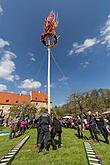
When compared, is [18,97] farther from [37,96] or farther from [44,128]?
[44,128]

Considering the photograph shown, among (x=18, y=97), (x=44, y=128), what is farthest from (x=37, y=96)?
(x=44, y=128)

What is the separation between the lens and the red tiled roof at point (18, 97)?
286ft

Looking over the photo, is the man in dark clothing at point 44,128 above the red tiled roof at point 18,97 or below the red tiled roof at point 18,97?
below

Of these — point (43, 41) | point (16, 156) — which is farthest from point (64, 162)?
point (43, 41)

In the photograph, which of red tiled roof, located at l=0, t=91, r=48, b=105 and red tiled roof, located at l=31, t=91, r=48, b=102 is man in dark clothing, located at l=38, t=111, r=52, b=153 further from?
red tiled roof, located at l=31, t=91, r=48, b=102

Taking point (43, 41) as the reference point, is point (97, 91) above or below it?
above

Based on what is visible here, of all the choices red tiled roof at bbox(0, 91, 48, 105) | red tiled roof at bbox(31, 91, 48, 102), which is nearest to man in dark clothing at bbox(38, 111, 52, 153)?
red tiled roof at bbox(0, 91, 48, 105)

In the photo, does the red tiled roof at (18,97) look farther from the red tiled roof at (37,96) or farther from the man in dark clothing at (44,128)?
the man in dark clothing at (44,128)

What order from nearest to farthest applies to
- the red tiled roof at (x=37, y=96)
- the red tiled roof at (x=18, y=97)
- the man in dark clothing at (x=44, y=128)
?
the man in dark clothing at (x=44, y=128)
the red tiled roof at (x=18, y=97)
the red tiled roof at (x=37, y=96)

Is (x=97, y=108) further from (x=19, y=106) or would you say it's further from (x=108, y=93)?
(x=19, y=106)

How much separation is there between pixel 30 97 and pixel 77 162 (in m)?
85.6

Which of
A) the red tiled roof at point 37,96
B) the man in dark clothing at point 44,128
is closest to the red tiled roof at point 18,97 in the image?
the red tiled roof at point 37,96

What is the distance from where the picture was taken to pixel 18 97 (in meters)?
91.6

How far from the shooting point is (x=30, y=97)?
91.1m
